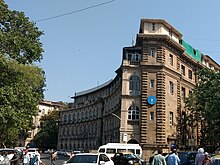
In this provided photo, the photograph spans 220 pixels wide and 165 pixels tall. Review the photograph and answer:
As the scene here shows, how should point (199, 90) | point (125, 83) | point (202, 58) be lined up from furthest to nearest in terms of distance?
point (202, 58), point (125, 83), point (199, 90)

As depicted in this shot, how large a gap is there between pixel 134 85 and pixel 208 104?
35.9 ft

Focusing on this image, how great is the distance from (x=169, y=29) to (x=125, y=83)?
34.6ft

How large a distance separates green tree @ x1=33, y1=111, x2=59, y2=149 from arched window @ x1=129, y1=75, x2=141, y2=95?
2077 inches

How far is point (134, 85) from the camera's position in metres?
46.6

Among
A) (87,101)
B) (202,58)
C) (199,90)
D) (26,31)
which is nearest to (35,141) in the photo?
(87,101)

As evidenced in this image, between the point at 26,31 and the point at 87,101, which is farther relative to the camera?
the point at 87,101

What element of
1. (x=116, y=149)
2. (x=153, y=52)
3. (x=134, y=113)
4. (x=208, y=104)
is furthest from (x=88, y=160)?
(x=153, y=52)

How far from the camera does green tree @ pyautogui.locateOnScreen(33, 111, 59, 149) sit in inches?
3686

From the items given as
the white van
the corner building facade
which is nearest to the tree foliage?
the white van

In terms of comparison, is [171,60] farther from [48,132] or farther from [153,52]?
[48,132]

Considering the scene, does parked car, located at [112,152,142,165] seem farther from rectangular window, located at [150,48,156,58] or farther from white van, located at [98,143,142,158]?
rectangular window, located at [150,48,156,58]

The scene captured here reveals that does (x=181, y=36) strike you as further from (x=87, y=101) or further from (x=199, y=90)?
(x=87, y=101)

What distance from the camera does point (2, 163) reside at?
54.5 feet

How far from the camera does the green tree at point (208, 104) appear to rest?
37.8 metres
